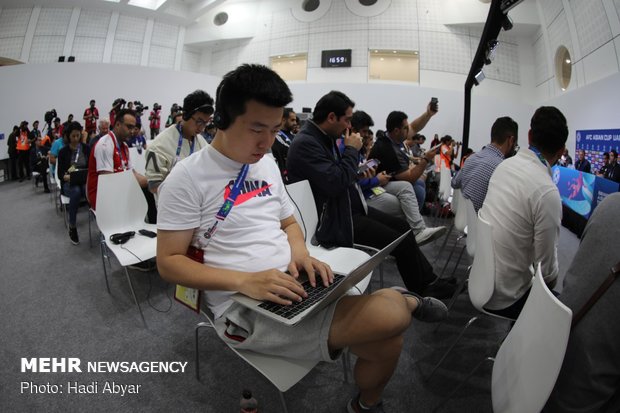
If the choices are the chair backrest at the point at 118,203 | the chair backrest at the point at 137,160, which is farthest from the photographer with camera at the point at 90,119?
the chair backrest at the point at 118,203

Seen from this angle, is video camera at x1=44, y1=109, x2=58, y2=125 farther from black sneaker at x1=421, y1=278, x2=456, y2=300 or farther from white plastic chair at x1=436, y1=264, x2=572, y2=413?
white plastic chair at x1=436, y1=264, x2=572, y2=413

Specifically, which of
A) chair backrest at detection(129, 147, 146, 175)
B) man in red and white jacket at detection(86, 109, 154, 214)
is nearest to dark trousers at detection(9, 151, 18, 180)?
chair backrest at detection(129, 147, 146, 175)

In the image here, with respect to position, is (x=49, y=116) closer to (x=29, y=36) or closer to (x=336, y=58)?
(x=29, y=36)

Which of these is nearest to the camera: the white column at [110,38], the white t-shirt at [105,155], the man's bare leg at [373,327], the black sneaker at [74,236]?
the man's bare leg at [373,327]

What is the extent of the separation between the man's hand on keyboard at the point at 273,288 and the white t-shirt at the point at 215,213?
113 millimetres

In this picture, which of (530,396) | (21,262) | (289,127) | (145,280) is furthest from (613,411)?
(21,262)

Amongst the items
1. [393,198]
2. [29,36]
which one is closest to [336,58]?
[393,198]

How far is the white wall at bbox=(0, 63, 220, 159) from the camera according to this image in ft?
32.3

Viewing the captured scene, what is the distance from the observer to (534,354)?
780mm

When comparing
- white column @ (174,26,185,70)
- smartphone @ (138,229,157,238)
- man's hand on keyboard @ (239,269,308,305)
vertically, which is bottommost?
smartphone @ (138,229,157,238)

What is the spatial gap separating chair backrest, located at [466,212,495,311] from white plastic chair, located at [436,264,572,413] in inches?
18.8

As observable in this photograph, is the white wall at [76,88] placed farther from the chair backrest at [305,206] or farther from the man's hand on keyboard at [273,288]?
the man's hand on keyboard at [273,288]

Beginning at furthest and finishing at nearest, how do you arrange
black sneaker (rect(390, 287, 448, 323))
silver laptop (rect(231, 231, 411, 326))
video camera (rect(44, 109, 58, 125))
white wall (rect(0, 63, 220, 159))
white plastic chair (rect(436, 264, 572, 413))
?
white wall (rect(0, 63, 220, 159))
video camera (rect(44, 109, 58, 125))
black sneaker (rect(390, 287, 448, 323))
silver laptop (rect(231, 231, 411, 326))
white plastic chair (rect(436, 264, 572, 413))

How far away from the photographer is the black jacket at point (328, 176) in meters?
1.98
